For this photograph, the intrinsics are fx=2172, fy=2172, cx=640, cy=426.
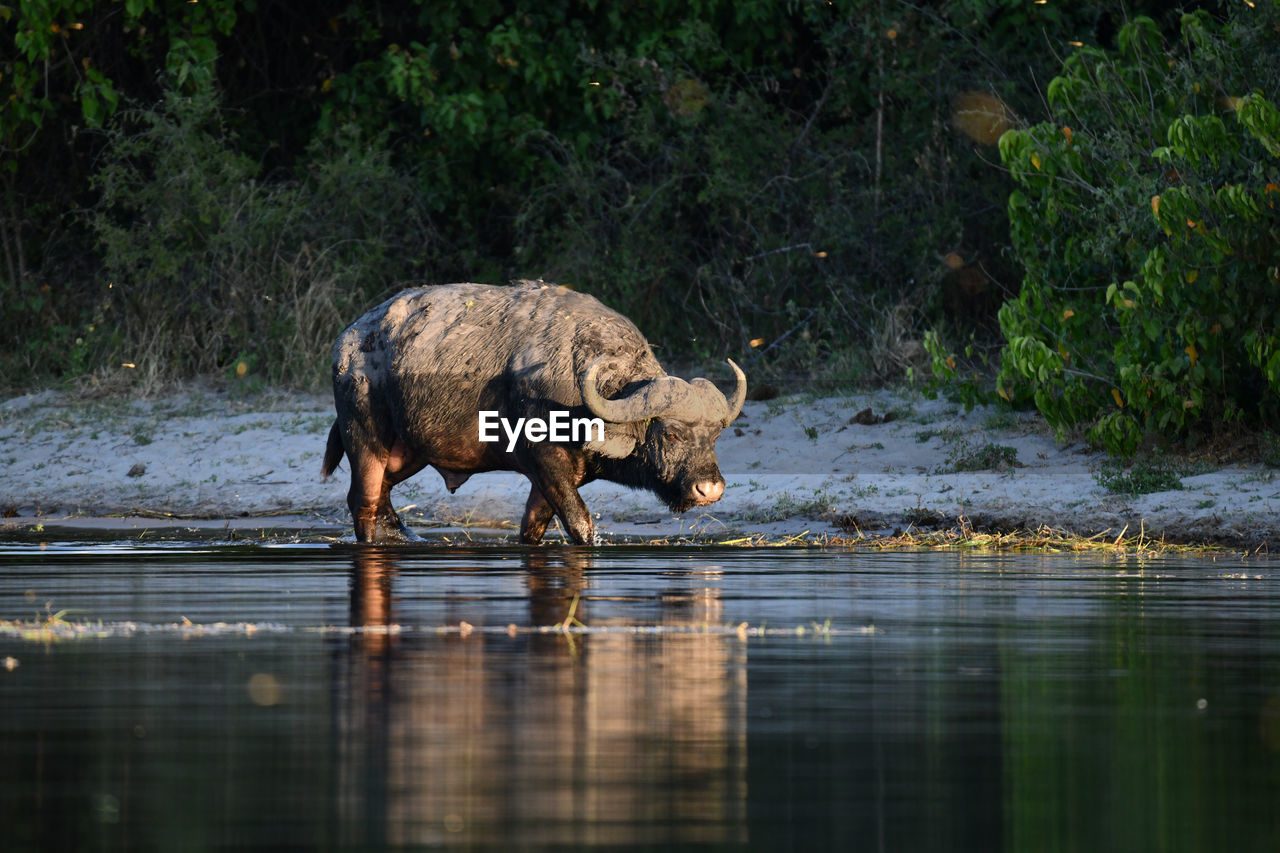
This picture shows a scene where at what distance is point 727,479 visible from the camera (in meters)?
17.6

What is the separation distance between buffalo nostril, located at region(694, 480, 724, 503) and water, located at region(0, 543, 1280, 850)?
3.62 m

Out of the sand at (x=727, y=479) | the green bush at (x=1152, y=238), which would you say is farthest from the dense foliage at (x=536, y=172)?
the green bush at (x=1152, y=238)

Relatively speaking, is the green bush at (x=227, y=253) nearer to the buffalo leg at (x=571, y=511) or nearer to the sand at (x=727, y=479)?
the sand at (x=727, y=479)

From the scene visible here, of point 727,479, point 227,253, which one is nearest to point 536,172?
point 227,253

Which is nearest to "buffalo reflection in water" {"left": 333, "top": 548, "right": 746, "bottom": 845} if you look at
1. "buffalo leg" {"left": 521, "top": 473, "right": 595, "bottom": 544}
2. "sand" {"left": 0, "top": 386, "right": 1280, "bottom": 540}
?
"buffalo leg" {"left": 521, "top": 473, "right": 595, "bottom": 544}

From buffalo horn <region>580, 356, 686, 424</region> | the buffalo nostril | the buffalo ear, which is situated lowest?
the buffalo nostril

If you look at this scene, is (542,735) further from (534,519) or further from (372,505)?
(372,505)

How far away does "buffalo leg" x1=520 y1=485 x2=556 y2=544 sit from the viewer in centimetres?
1504

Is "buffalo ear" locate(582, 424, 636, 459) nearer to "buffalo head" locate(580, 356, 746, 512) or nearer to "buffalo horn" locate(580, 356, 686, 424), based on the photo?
"buffalo head" locate(580, 356, 746, 512)

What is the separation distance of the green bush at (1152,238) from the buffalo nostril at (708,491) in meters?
3.54

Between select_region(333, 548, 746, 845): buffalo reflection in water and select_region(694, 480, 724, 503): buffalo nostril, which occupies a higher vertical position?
select_region(694, 480, 724, 503): buffalo nostril

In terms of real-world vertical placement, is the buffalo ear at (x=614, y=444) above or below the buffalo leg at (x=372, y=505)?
above

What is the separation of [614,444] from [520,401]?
0.76m

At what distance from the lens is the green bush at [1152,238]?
1634 centimetres
